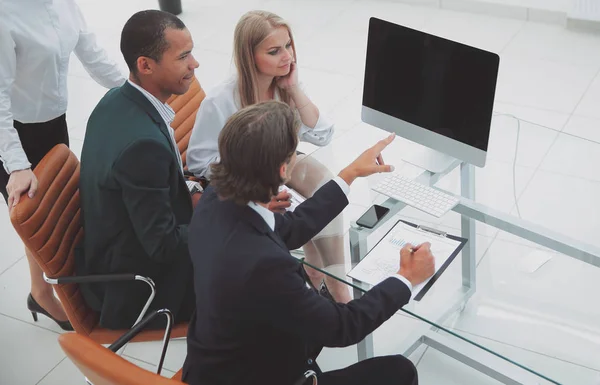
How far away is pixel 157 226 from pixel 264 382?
24.4 inches

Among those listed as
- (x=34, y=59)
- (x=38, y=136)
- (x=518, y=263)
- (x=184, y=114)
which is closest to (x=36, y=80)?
(x=34, y=59)

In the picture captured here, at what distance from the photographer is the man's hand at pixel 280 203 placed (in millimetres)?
2457

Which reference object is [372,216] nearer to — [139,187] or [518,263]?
[518,263]

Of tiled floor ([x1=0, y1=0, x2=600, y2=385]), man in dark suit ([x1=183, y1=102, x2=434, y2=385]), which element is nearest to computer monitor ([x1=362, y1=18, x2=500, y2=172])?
tiled floor ([x1=0, y1=0, x2=600, y2=385])

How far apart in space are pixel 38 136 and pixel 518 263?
188 cm

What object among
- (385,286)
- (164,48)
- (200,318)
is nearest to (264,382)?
(200,318)

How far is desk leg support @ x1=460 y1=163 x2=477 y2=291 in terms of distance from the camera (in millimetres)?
2199

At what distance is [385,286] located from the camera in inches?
78.6

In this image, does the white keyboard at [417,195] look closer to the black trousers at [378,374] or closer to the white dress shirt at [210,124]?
the black trousers at [378,374]

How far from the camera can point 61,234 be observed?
2371 millimetres

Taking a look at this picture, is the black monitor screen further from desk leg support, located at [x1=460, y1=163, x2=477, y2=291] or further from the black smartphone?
the black smartphone

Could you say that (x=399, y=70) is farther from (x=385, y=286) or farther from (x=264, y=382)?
(x=264, y=382)

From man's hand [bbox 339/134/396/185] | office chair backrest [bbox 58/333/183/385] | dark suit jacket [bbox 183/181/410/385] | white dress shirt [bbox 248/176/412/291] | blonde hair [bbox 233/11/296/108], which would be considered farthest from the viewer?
blonde hair [bbox 233/11/296/108]

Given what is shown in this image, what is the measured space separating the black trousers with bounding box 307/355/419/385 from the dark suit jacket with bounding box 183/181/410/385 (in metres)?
0.11
